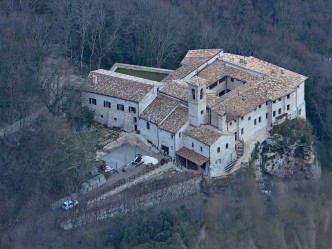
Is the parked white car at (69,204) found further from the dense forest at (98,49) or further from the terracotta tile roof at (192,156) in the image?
the terracotta tile roof at (192,156)

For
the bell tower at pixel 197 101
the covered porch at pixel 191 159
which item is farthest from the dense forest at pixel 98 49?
the bell tower at pixel 197 101

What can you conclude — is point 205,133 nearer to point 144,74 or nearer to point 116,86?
point 116,86

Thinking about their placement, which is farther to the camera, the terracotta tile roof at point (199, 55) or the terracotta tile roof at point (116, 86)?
the terracotta tile roof at point (199, 55)

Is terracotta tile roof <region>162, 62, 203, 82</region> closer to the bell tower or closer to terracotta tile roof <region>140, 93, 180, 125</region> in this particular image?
terracotta tile roof <region>140, 93, 180, 125</region>

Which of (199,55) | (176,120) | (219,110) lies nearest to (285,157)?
(219,110)

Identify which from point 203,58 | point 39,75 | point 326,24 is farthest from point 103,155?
point 326,24

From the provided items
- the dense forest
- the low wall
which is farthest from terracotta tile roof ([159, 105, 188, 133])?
the dense forest
